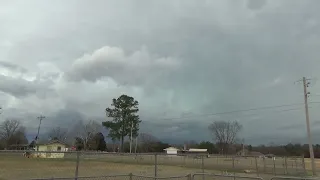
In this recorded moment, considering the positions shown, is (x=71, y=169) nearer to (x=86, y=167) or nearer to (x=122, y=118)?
(x=86, y=167)

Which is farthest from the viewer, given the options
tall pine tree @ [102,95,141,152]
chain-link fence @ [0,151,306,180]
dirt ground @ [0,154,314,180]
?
Result: tall pine tree @ [102,95,141,152]

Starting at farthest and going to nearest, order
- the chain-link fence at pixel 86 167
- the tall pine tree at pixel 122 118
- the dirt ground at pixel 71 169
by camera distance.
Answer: the tall pine tree at pixel 122 118 → the dirt ground at pixel 71 169 → the chain-link fence at pixel 86 167

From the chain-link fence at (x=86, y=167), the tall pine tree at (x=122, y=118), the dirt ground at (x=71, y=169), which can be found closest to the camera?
the chain-link fence at (x=86, y=167)

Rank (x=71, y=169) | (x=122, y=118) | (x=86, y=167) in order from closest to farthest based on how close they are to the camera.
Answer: (x=71, y=169), (x=86, y=167), (x=122, y=118)

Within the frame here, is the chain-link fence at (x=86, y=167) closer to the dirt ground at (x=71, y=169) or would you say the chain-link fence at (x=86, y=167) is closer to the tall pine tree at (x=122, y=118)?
the dirt ground at (x=71, y=169)

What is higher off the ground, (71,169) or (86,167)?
(86,167)

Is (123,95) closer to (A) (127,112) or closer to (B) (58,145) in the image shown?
(A) (127,112)

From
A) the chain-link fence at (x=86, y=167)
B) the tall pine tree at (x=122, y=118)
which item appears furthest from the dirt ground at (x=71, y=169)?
the tall pine tree at (x=122, y=118)

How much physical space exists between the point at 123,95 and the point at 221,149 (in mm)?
55454

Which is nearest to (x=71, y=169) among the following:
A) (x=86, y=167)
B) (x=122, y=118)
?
(x=86, y=167)

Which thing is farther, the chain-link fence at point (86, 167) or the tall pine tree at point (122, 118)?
the tall pine tree at point (122, 118)

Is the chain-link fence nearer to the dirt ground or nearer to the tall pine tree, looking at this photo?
the dirt ground

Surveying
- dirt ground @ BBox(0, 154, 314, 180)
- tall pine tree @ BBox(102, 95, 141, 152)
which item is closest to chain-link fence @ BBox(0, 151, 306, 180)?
dirt ground @ BBox(0, 154, 314, 180)

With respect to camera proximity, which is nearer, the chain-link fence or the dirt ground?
the chain-link fence
